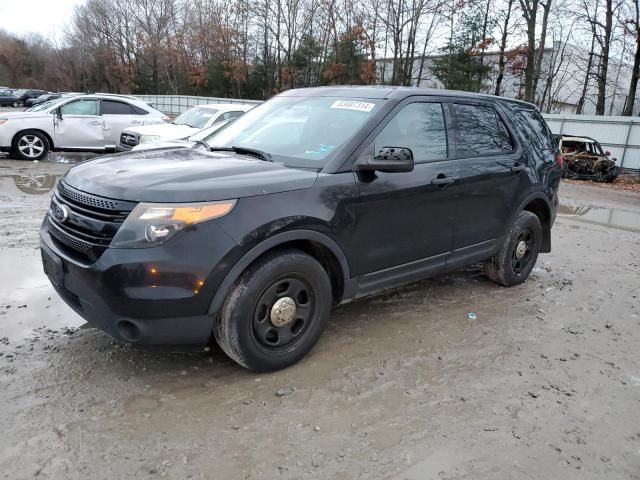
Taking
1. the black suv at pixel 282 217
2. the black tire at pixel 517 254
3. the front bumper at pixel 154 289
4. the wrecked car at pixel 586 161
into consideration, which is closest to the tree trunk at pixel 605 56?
the wrecked car at pixel 586 161

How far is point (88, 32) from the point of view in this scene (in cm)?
6384

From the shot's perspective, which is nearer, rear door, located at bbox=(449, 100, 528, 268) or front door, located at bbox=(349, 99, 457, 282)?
front door, located at bbox=(349, 99, 457, 282)

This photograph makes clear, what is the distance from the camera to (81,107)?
1261 cm

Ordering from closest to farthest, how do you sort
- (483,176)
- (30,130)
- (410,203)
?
(410,203)
(483,176)
(30,130)

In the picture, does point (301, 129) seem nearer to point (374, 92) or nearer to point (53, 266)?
point (374, 92)

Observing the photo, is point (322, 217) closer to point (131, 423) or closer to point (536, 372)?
point (131, 423)

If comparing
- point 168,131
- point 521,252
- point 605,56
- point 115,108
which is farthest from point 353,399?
point 605,56

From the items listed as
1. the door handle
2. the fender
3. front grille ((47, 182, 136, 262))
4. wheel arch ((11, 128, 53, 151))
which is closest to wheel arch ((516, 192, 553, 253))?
the door handle

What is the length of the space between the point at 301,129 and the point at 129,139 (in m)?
8.70

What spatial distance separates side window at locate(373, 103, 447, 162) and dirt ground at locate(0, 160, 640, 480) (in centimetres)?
141

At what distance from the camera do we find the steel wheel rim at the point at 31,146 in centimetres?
1206

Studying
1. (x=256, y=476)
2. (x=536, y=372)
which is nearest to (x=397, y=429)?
(x=256, y=476)

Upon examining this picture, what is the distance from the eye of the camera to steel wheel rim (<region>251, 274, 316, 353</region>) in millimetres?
3127

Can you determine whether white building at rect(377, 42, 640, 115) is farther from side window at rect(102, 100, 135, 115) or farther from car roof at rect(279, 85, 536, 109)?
car roof at rect(279, 85, 536, 109)
